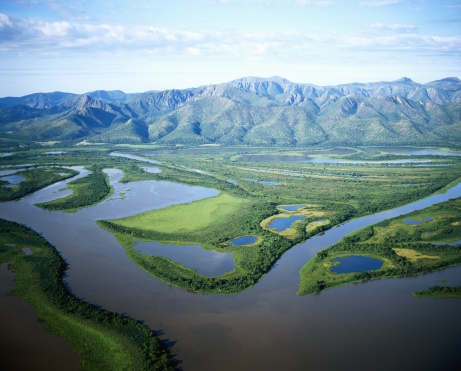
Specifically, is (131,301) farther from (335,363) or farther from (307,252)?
(307,252)

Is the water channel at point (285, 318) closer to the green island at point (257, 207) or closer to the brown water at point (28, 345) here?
the green island at point (257, 207)

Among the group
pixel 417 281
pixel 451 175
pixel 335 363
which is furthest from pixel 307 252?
pixel 451 175

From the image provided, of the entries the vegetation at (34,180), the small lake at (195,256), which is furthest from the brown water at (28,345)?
the vegetation at (34,180)

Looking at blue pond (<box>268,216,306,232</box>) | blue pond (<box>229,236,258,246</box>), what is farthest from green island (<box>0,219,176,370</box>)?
blue pond (<box>268,216,306,232</box>)

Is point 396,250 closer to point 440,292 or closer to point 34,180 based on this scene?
point 440,292

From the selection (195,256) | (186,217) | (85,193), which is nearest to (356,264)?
(195,256)

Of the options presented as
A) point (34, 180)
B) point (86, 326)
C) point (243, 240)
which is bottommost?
point (86, 326)
